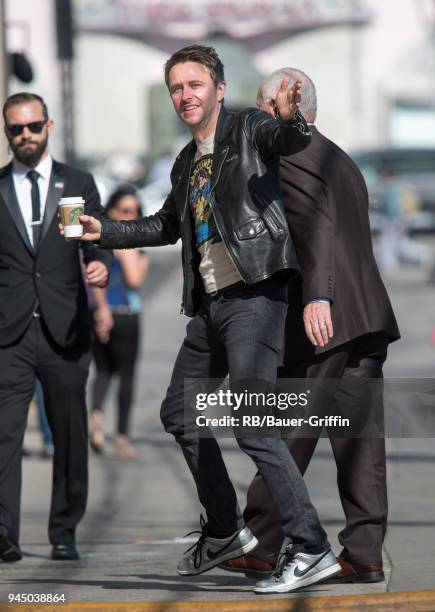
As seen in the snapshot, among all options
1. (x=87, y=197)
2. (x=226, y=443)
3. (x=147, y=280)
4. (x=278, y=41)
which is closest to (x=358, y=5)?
(x=278, y=41)

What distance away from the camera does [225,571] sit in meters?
6.04

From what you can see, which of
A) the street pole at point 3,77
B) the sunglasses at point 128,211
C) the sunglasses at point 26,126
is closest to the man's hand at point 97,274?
the sunglasses at point 26,126

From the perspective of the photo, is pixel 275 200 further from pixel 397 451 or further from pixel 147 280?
pixel 147 280

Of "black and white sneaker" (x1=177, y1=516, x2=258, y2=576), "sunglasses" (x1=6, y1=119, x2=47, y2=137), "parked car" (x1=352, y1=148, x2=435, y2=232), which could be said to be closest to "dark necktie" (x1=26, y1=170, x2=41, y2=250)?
"sunglasses" (x1=6, y1=119, x2=47, y2=137)

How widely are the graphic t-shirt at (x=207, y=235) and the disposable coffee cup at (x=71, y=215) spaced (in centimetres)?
42

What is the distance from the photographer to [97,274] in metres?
6.40

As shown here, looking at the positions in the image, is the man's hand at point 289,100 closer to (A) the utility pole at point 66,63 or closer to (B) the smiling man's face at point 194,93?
(B) the smiling man's face at point 194,93

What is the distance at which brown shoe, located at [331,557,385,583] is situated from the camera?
5570 millimetres

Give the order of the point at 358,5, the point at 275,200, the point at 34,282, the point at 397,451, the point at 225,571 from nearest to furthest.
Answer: the point at 275,200 < the point at 225,571 < the point at 34,282 < the point at 397,451 < the point at 358,5

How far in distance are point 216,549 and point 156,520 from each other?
262 cm

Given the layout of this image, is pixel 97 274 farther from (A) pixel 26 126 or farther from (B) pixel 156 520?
(B) pixel 156 520

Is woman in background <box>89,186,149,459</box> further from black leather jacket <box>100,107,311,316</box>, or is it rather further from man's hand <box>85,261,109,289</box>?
black leather jacket <box>100,107,311,316</box>

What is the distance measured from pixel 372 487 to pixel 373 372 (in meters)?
0.44

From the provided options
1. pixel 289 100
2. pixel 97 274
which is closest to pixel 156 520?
pixel 97 274
